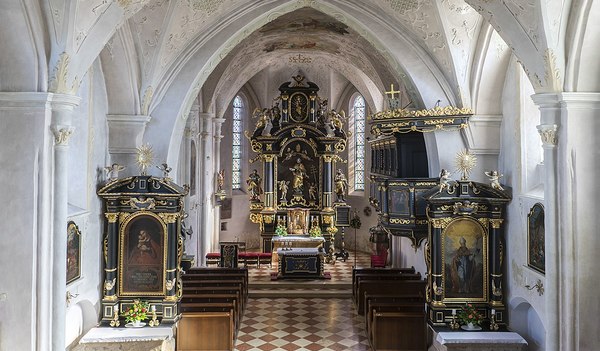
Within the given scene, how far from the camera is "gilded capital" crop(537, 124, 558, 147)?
25.4 feet

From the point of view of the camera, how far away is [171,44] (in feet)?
39.4

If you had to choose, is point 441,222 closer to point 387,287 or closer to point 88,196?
point 387,287

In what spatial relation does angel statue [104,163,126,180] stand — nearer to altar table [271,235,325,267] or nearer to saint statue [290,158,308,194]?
altar table [271,235,325,267]

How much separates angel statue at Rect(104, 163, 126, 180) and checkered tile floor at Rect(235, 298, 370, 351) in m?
4.70

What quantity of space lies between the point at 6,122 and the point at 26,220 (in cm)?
139

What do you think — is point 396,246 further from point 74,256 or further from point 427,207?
point 74,256

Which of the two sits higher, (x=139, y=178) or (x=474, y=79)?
(x=474, y=79)

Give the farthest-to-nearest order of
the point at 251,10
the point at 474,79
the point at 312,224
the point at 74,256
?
the point at 312,224 → the point at 251,10 → the point at 474,79 → the point at 74,256

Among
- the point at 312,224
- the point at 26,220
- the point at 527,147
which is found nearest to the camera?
the point at 26,220

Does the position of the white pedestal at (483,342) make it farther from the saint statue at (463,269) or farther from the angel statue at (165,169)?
the angel statue at (165,169)

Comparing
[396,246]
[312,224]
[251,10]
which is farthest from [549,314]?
[312,224]

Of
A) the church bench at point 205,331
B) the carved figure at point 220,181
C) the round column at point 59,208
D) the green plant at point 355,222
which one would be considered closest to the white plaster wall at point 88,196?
the church bench at point 205,331

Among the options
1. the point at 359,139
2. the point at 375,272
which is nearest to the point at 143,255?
the point at 375,272

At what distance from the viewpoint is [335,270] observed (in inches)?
795
